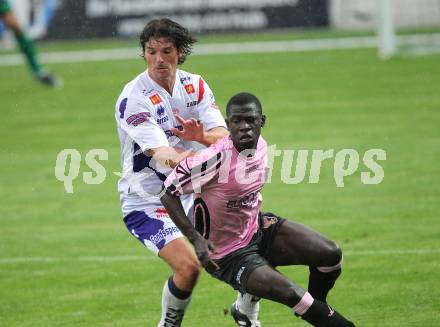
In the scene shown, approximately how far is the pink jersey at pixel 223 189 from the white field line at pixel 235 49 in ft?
60.9

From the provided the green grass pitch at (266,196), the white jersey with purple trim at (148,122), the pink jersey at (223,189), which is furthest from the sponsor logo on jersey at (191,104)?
the green grass pitch at (266,196)

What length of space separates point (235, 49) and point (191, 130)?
19.3m

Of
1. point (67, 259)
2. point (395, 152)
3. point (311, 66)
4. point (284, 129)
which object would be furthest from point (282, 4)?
point (67, 259)

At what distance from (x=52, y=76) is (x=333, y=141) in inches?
360

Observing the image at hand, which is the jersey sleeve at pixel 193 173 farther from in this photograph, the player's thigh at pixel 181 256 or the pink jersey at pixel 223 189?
the player's thigh at pixel 181 256

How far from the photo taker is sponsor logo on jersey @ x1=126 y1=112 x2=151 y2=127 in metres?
8.31

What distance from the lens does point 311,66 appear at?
24.6 metres

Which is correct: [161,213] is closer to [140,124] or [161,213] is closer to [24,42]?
[140,124]

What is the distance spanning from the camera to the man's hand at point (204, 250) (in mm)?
7457

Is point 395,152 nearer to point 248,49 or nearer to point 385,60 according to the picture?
point 385,60

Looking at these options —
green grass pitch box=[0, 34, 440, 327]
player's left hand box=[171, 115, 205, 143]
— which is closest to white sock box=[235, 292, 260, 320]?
green grass pitch box=[0, 34, 440, 327]

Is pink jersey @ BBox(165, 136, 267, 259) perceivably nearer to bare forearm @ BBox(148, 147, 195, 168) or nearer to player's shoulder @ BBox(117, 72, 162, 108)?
bare forearm @ BBox(148, 147, 195, 168)

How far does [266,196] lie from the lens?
590 inches

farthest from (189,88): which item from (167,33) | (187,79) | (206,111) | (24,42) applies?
(24,42)
